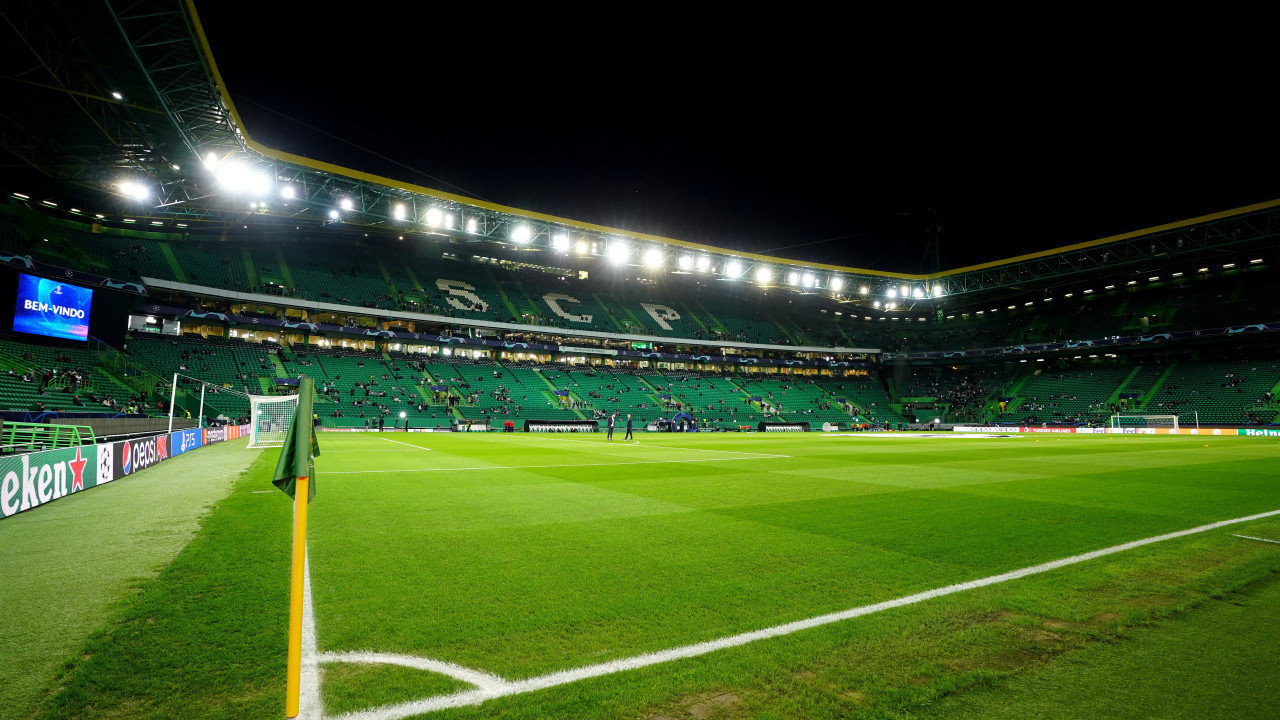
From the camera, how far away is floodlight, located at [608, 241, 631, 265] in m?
41.7

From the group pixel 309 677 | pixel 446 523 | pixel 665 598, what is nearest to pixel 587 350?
pixel 446 523

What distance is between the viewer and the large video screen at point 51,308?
85.0 feet

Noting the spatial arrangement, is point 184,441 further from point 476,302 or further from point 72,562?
point 476,302

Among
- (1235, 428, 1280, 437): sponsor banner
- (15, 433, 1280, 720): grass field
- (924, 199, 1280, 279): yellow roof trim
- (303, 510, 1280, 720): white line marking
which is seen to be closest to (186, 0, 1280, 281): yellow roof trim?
(924, 199, 1280, 279): yellow roof trim

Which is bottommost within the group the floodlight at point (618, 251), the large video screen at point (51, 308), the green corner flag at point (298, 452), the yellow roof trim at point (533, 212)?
the green corner flag at point (298, 452)

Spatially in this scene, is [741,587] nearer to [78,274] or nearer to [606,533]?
[606,533]

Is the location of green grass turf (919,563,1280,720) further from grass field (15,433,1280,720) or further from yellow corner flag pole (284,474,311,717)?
yellow corner flag pole (284,474,311,717)

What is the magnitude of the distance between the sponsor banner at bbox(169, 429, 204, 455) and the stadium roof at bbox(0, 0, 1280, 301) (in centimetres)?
1291

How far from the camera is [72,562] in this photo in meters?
5.63

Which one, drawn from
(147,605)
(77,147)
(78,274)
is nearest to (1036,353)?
(147,605)

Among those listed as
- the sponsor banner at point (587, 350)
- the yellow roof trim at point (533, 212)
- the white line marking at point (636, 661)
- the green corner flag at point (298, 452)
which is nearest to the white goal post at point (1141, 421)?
the yellow roof trim at point (533, 212)

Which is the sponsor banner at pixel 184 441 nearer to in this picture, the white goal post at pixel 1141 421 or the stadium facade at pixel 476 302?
the stadium facade at pixel 476 302

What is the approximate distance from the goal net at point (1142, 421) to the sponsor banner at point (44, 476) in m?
65.8

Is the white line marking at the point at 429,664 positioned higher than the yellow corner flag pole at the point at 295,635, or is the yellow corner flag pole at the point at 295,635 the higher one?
the yellow corner flag pole at the point at 295,635
